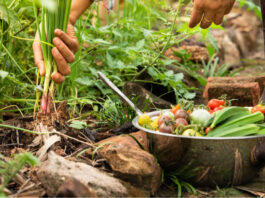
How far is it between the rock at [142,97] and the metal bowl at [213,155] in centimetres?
103

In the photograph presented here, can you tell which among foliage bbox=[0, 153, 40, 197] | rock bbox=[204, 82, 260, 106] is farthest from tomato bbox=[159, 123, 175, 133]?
rock bbox=[204, 82, 260, 106]

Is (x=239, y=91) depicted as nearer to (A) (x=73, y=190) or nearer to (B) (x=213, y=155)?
(B) (x=213, y=155)

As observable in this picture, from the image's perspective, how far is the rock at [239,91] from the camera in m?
2.88

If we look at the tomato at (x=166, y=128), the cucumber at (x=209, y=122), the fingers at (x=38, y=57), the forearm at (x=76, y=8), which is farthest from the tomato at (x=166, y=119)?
the forearm at (x=76, y=8)

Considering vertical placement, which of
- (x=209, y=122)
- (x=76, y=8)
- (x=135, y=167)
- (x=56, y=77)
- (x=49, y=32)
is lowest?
(x=135, y=167)

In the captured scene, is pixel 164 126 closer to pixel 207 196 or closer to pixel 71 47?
pixel 207 196

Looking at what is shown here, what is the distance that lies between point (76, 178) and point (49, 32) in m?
0.97

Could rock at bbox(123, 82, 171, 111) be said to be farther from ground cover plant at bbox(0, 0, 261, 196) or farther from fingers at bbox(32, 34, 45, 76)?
fingers at bbox(32, 34, 45, 76)

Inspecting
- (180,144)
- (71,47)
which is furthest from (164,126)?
(71,47)

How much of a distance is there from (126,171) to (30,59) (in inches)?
79.0

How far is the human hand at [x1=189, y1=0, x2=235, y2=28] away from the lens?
197cm

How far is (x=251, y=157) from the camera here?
1.66m

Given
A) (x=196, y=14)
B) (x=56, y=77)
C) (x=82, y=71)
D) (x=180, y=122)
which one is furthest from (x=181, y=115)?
(x=82, y=71)

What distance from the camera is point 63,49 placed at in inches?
78.3
